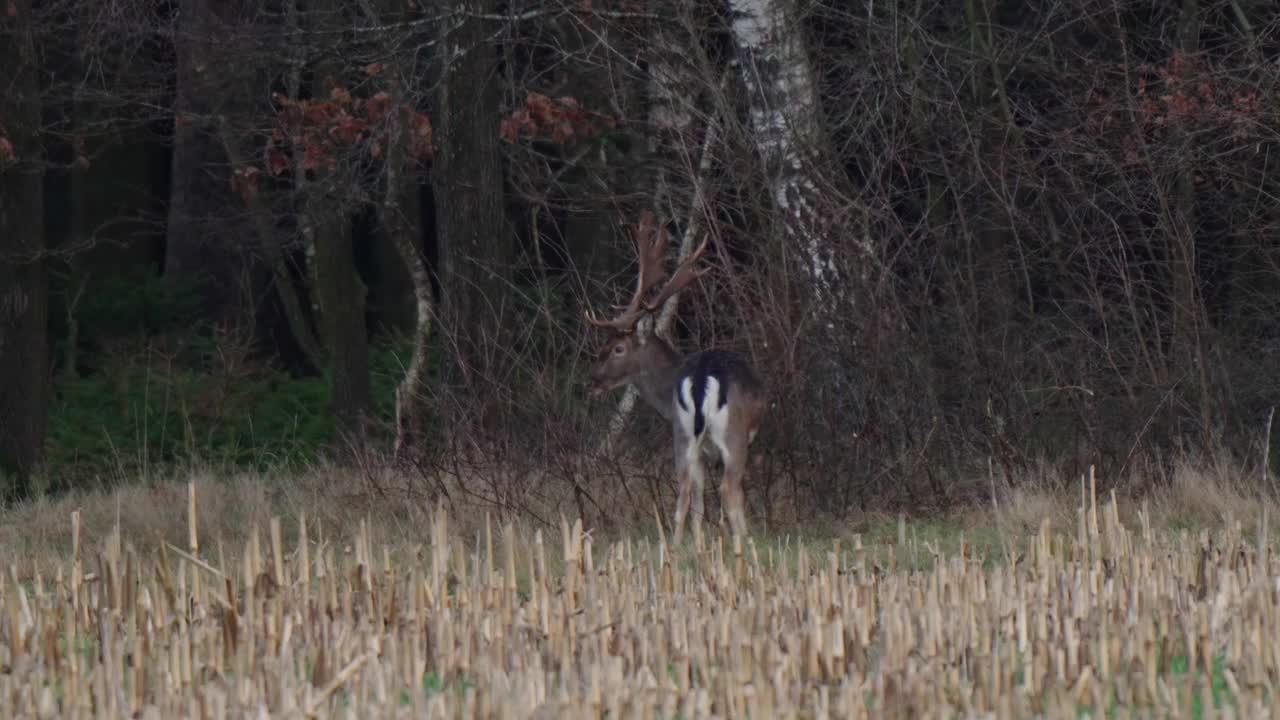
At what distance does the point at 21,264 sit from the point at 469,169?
11.9ft

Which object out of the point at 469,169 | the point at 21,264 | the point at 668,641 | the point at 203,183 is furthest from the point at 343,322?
the point at 668,641

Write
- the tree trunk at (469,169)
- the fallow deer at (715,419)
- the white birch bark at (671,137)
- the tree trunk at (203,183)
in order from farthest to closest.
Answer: the tree trunk at (203,183) → the tree trunk at (469,169) → the white birch bark at (671,137) → the fallow deer at (715,419)

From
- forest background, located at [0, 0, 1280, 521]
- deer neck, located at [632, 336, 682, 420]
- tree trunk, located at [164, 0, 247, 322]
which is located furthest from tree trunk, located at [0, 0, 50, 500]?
deer neck, located at [632, 336, 682, 420]

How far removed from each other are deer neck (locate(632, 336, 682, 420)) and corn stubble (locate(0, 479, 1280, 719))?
4.00 m

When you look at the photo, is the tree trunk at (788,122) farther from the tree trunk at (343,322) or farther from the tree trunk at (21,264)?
the tree trunk at (343,322)

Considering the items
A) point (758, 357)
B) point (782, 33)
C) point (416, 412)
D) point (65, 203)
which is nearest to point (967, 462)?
point (758, 357)

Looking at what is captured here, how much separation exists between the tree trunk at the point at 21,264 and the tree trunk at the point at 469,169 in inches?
124

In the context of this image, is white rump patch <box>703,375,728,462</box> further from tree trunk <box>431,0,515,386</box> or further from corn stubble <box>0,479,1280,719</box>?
tree trunk <box>431,0,515,386</box>

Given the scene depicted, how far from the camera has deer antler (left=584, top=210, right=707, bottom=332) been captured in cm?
1188

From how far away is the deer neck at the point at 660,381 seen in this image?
12.0 meters

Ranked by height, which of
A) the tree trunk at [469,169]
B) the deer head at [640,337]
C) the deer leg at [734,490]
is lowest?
the deer leg at [734,490]

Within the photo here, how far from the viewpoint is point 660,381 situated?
12.1 m

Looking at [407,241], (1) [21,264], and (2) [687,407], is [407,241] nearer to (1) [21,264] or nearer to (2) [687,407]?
(1) [21,264]

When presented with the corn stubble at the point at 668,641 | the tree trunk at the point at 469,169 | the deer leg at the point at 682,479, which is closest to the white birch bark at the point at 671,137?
the deer leg at the point at 682,479
